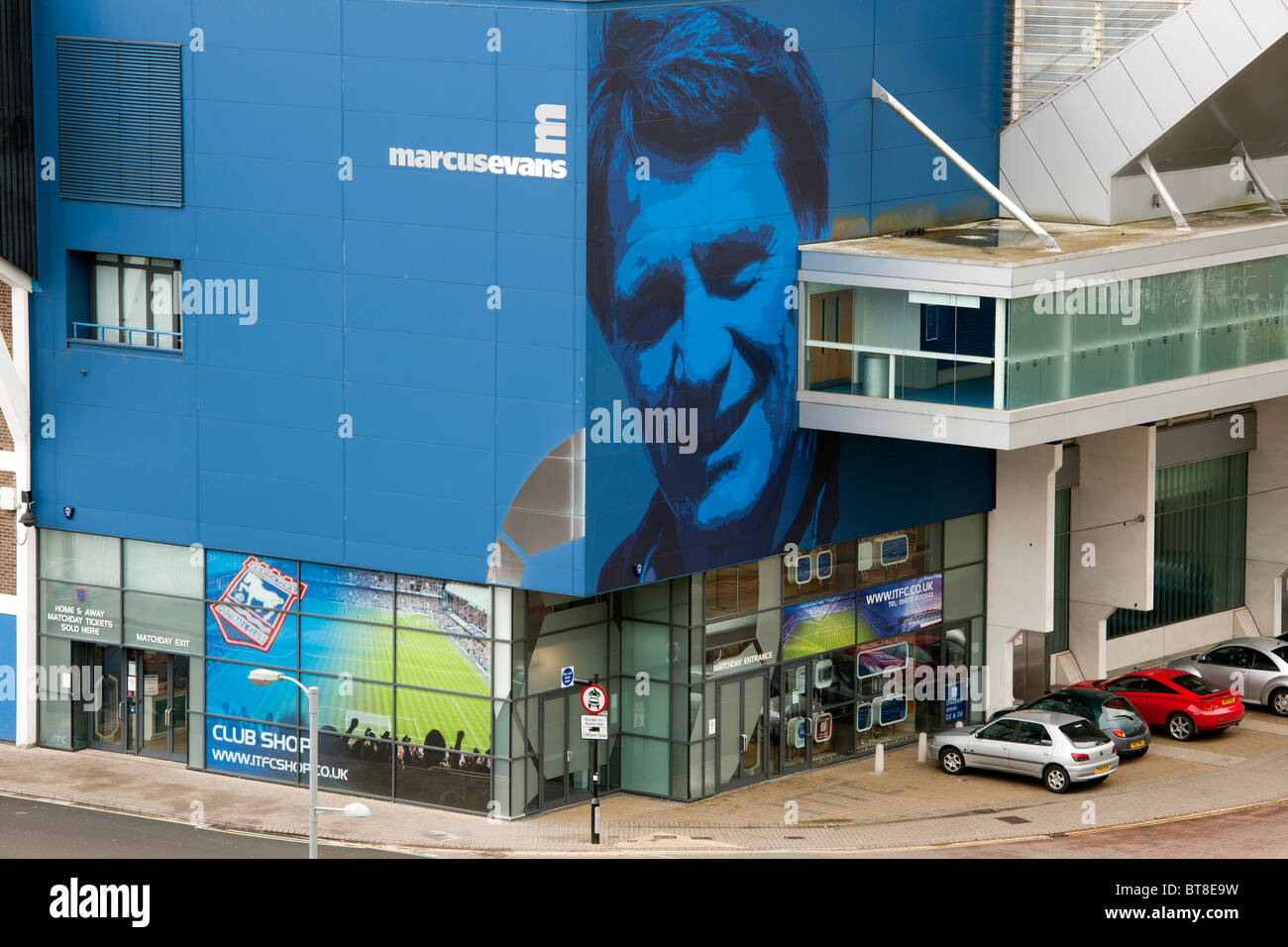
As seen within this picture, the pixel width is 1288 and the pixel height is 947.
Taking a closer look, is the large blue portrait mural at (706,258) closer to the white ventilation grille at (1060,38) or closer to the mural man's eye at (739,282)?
the mural man's eye at (739,282)

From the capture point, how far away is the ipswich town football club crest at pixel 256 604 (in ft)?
137

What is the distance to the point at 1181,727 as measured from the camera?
152ft

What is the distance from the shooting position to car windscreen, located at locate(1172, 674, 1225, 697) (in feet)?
153

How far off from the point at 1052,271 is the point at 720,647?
30.2 feet

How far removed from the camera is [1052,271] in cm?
4119

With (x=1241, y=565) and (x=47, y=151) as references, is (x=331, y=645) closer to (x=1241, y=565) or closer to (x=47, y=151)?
(x=47, y=151)

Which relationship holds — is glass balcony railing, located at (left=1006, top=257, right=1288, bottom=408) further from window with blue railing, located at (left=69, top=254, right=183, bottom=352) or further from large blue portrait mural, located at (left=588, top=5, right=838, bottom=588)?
window with blue railing, located at (left=69, top=254, right=183, bottom=352)

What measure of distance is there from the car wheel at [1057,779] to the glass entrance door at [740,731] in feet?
17.5

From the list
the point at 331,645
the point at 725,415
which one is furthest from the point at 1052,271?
the point at 331,645

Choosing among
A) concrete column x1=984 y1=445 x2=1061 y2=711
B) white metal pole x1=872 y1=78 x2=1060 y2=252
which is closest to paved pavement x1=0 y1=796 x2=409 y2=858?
concrete column x1=984 y1=445 x2=1061 y2=711

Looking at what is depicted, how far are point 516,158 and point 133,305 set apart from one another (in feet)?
29.3

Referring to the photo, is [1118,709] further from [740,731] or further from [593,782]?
[593,782]

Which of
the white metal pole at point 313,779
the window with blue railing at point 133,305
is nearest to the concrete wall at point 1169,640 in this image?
the window with blue railing at point 133,305

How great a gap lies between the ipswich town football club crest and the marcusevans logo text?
811cm
